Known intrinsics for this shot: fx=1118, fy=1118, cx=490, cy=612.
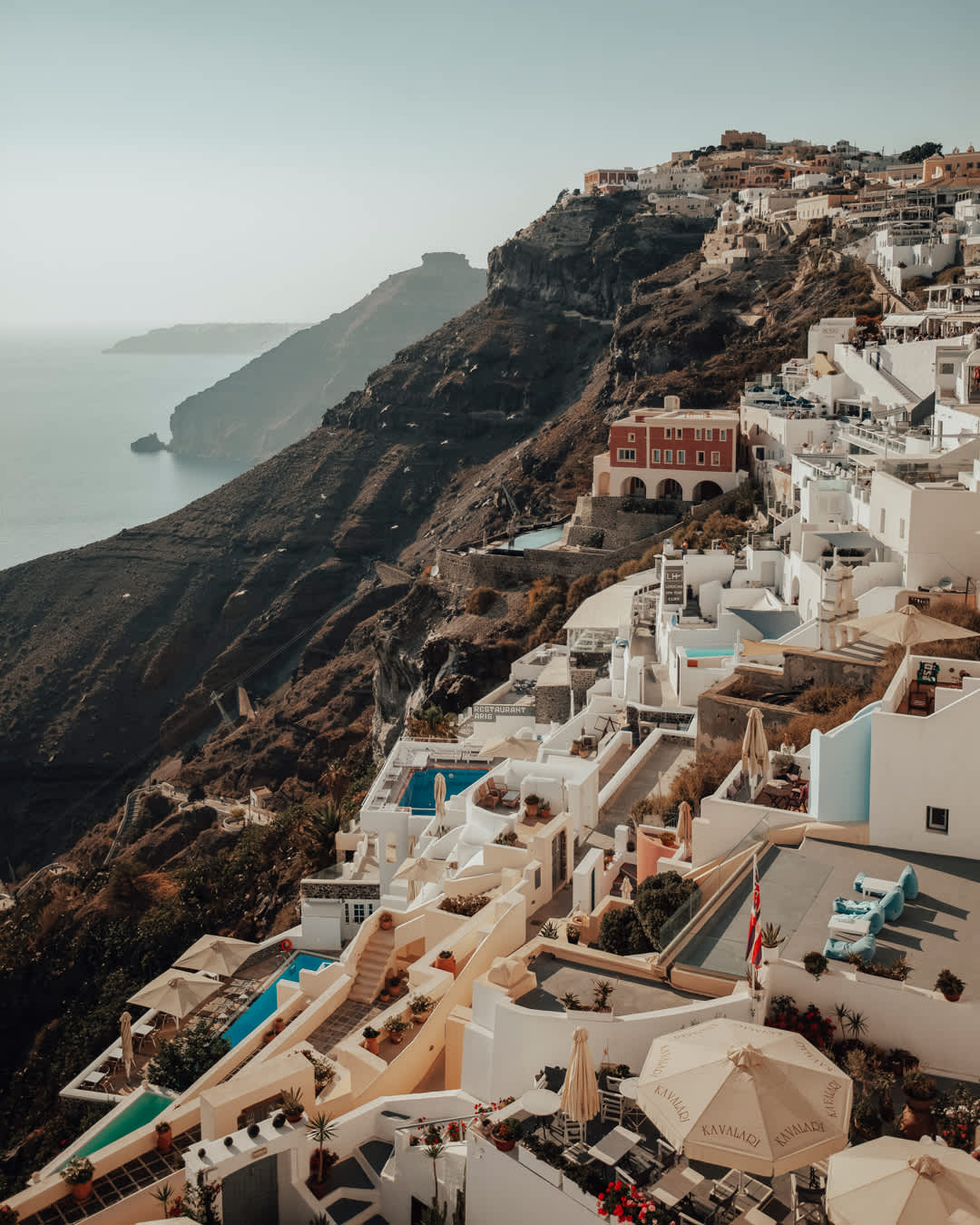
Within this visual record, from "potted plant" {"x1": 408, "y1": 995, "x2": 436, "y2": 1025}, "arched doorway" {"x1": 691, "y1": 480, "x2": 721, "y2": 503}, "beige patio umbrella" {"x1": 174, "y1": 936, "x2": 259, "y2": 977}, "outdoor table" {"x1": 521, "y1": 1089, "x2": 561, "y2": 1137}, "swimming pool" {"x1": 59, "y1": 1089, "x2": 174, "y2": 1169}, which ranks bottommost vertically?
"beige patio umbrella" {"x1": 174, "y1": 936, "x2": 259, "y2": 977}

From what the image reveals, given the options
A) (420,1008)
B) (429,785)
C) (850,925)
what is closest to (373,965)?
(420,1008)

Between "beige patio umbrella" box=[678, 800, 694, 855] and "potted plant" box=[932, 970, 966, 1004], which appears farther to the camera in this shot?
"beige patio umbrella" box=[678, 800, 694, 855]

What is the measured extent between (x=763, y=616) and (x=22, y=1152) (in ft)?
48.2

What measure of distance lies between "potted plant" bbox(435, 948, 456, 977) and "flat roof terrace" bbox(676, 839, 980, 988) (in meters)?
2.67

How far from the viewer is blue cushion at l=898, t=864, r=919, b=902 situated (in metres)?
8.86

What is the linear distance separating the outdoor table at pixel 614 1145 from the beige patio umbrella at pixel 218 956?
11175 millimetres

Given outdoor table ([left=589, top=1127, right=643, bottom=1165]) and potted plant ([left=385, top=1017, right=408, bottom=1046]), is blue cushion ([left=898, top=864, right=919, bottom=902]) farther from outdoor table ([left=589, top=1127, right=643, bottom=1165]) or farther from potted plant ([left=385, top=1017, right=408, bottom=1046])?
potted plant ([left=385, top=1017, right=408, bottom=1046])

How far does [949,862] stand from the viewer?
955 centimetres

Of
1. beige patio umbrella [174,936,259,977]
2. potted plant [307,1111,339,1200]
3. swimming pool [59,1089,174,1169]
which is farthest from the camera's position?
beige patio umbrella [174,936,259,977]

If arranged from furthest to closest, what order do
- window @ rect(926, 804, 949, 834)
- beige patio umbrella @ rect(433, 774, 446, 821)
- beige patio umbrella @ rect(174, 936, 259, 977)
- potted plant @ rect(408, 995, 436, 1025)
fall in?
beige patio umbrella @ rect(174, 936, 259, 977), beige patio umbrella @ rect(433, 774, 446, 821), potted plant @ rect(408, 995, 436, 1025), window @ rect(926, 804, 949, 834)

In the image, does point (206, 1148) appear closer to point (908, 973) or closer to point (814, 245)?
point (908, 973)

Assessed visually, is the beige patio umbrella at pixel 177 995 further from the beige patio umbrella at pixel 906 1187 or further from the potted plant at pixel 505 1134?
the beige patio umbrella at pixel 906 1187

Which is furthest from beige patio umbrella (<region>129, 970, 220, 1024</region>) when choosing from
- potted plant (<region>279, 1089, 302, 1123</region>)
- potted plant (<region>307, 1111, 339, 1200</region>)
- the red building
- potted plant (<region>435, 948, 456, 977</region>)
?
the red building

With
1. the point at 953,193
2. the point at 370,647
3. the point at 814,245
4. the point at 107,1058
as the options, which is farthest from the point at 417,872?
the point at 953,193
